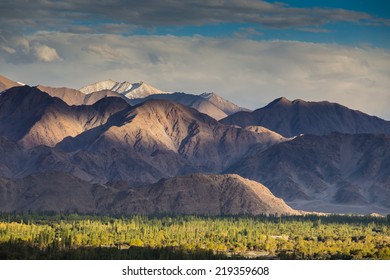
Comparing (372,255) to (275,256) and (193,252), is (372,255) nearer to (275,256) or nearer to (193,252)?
(275,256)

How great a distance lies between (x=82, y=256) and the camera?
6432 inches

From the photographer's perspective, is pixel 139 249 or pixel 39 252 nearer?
pixel 39 252
